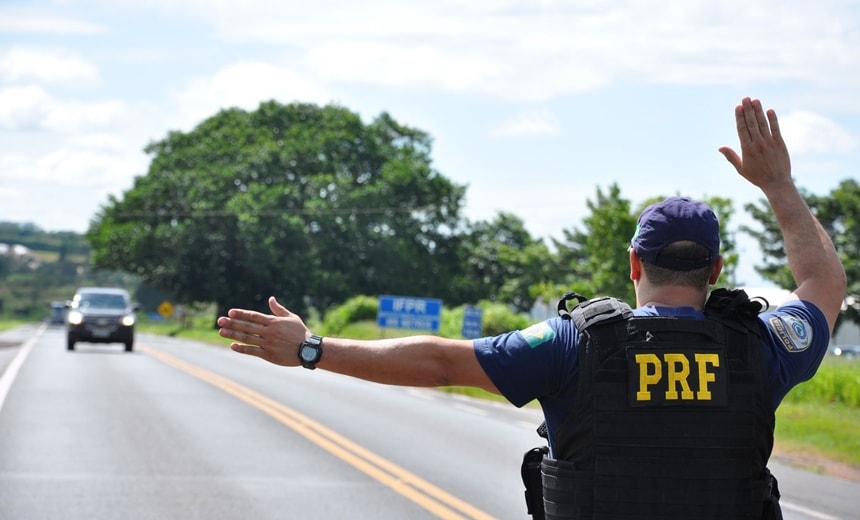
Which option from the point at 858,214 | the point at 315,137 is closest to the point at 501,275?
the point at 315,137

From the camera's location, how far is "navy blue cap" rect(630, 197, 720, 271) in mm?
3746

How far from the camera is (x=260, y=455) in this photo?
14.0 meters

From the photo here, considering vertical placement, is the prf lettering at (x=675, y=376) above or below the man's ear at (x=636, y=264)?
below

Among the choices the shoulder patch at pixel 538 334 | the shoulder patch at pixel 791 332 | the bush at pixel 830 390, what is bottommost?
the bush at pixel 830 390

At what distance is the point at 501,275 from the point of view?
299 ft

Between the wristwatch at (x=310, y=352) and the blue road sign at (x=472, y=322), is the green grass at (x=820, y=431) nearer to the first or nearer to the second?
the blue road sign at (x=472, y=322)

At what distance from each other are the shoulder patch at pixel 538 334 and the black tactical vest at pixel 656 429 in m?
0.08

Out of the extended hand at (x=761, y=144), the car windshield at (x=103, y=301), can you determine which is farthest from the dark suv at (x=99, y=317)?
the extended hand at (x=761, y=144)

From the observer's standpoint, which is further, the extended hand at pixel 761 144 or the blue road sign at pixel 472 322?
the blue road sign at pixel 472 322

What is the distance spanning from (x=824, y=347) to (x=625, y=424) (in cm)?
69

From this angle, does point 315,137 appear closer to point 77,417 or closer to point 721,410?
point 77,417

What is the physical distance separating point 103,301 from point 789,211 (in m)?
34.5

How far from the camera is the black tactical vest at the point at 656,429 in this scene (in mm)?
3654

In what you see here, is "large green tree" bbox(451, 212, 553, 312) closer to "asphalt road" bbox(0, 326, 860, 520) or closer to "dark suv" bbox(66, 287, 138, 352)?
"dark suv" bbox(66, 287, 138, 352)
